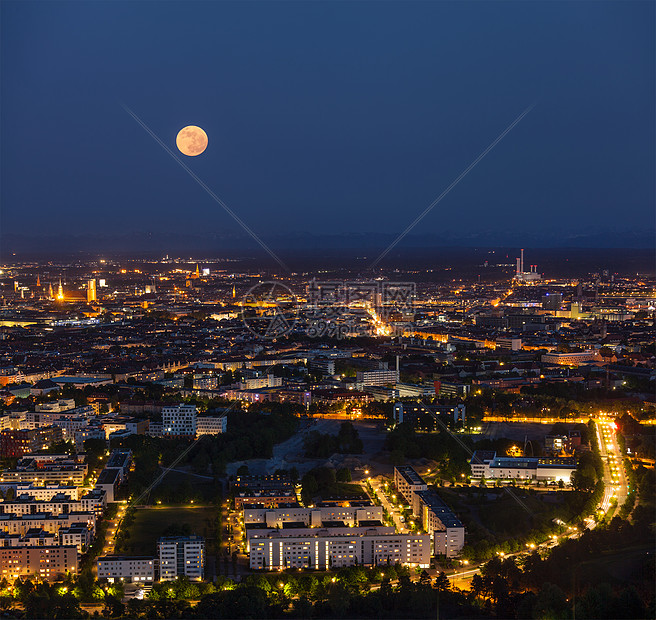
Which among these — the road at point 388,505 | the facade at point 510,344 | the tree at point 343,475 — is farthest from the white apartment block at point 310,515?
the facade at point 510,344

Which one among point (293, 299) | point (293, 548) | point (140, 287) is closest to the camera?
point (293, 548)

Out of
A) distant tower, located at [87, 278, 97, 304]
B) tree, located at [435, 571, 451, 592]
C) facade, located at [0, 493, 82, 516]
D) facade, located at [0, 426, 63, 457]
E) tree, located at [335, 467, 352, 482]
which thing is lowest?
tree, located at [435, 571, 451, 592]

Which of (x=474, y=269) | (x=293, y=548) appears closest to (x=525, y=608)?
(x=293, y=548)

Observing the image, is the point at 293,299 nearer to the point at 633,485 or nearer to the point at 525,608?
the point at 633,485

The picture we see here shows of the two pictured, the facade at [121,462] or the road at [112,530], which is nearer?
the road at [112,530]

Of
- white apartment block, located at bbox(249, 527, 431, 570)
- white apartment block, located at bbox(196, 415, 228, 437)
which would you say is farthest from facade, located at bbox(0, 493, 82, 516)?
white apartment block, located at bbox(196, 415, 228, 437)

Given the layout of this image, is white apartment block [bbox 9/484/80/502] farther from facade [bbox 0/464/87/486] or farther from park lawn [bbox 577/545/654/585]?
park lawn [bbox 577/545/654/585]

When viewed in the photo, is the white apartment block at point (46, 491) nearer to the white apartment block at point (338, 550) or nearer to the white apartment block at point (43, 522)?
the white apartment block at point (43, 522)
